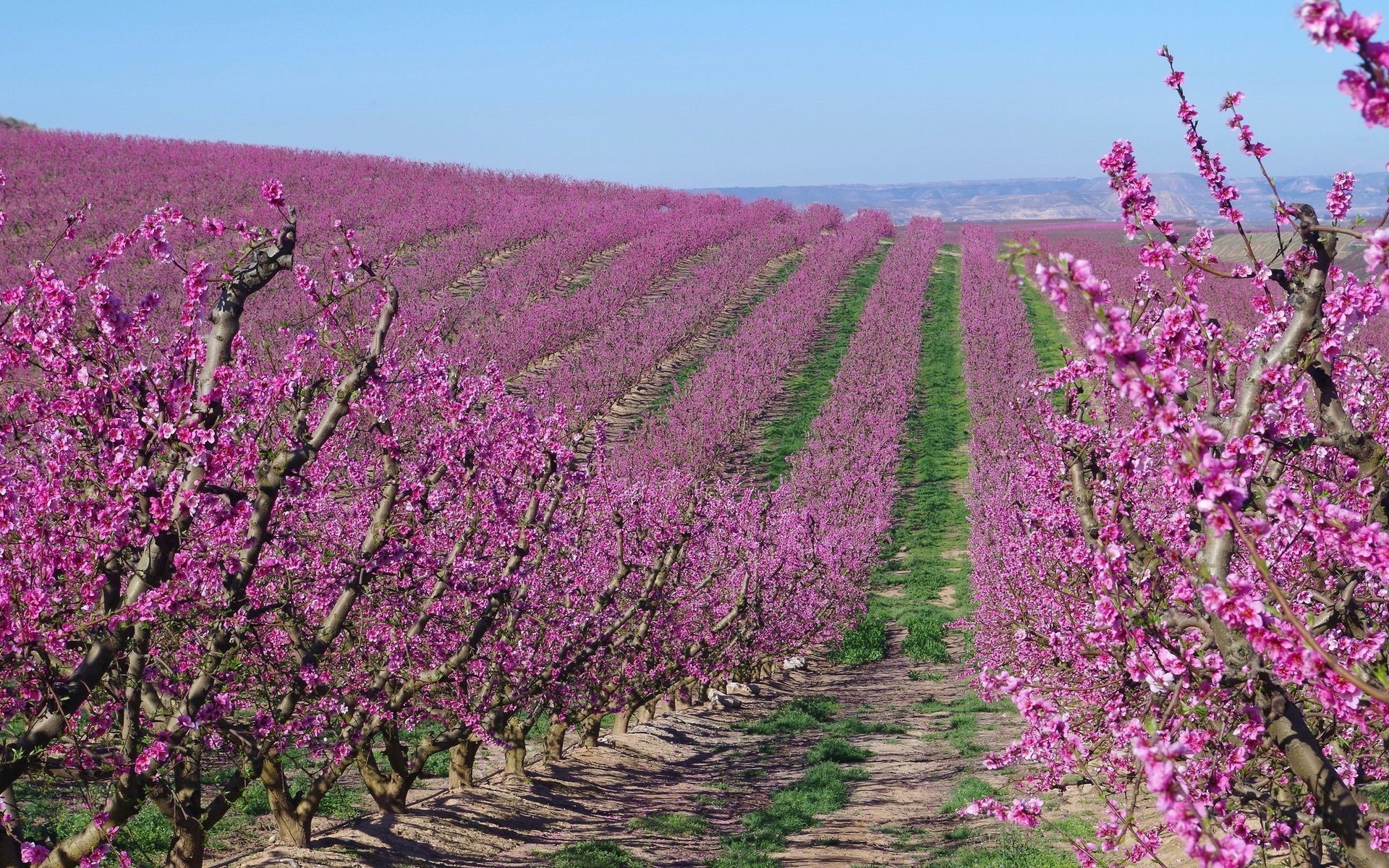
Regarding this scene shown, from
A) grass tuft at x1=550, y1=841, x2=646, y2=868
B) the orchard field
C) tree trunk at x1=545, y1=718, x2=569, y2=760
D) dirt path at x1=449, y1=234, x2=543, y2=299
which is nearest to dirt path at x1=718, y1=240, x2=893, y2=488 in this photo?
the orchard field

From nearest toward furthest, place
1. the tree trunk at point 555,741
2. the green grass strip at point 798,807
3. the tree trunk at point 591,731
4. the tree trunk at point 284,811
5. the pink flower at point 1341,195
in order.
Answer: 1. the pink flower at point 1341,195
2. the tree trunk at point 284,811
3. the green grass strip at point 798,807
4. the tree trunk at point 555,741
5. the tree trunk at point 591,731

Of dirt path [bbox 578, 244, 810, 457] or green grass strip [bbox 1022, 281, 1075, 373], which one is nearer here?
dirt path [bbox 578, 244, 810, 457]

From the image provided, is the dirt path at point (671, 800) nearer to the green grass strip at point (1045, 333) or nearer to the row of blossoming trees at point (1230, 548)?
the row of blossoming trees at point (1230, 548)

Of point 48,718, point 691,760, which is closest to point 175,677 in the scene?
point 48,718

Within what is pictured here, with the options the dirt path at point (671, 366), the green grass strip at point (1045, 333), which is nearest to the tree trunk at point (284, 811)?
the dirt path at point (671, 366)

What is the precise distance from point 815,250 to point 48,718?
233 ft

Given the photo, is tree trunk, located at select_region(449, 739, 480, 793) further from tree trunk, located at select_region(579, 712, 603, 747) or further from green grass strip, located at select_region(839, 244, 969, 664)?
green grass strip, located at select_region(839, 244, 969, 664)

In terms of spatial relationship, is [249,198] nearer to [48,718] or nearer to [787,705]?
[787,705]

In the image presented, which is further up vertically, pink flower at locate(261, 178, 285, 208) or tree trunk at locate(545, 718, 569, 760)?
pink flower at locate(261, 178, 285, 208)

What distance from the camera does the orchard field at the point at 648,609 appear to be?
5.25 metres

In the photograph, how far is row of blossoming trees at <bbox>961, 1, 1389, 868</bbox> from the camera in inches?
152

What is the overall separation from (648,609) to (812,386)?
119 ft

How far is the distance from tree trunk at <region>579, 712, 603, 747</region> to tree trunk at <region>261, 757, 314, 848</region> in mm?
7003

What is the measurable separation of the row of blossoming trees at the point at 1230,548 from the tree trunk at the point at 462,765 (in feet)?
25.9
